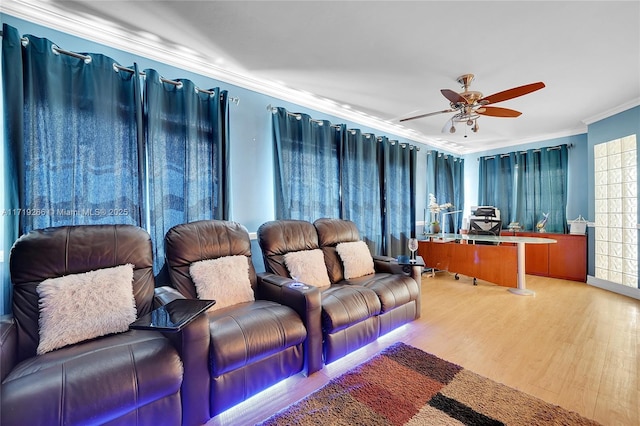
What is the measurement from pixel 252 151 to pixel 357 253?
1.57 meters

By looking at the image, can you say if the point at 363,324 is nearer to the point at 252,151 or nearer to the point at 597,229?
the point at 252,151

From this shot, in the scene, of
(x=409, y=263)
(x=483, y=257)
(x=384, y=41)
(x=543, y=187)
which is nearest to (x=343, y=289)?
(x=409, y=263)

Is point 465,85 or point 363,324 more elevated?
point 465,85

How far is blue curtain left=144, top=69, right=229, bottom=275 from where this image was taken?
2.16m

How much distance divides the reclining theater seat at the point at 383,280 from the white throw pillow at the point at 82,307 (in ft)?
5.77

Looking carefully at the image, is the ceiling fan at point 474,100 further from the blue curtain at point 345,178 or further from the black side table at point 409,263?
the black side table at point 409,263

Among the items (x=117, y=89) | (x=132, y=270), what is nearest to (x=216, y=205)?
(x=132, y=270)

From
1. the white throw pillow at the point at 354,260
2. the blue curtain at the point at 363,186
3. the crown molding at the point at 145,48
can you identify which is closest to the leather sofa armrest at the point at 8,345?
the crown molding at the point at 145,48

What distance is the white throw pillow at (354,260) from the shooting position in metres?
2.81

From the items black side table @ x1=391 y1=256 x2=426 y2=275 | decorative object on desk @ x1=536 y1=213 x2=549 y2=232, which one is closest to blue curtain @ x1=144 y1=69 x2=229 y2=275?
black side table @ x1=391 y1=256 x2=426 y2=275

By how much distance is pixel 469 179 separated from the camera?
6129 mm

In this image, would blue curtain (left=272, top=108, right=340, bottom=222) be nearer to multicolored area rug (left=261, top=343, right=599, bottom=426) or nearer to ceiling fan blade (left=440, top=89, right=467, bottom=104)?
ceiling fan blade (left=440, top=89, right=467, bottom=104)

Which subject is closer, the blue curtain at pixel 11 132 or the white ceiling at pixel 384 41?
the blue curtain at pixel 11 132

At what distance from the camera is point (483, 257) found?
4066mm
